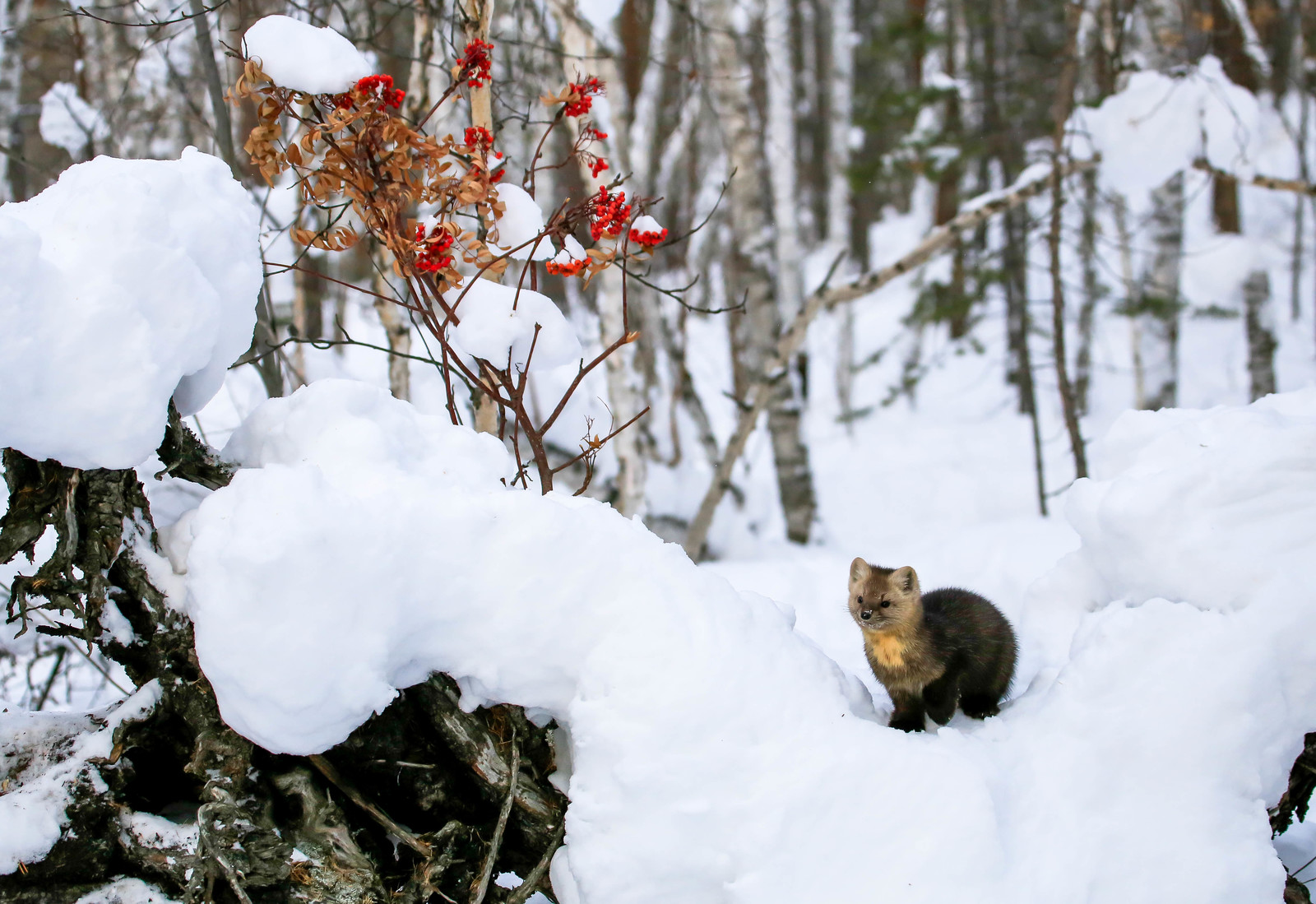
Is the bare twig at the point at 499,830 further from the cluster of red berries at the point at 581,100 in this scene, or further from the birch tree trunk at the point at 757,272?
the birch tree trunk at the point at 757,272

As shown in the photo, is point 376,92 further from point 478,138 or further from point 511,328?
point 511,328

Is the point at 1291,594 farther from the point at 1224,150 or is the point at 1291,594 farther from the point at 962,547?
the point at 1224,150

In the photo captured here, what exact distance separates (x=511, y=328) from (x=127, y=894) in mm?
1649

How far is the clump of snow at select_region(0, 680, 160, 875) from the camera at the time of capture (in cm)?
194

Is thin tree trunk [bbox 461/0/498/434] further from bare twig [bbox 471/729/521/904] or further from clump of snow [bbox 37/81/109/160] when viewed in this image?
clump of snow [bbox 37/81/109/160]

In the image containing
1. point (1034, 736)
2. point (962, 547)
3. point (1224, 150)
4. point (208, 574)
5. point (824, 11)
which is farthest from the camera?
point (824, 11)

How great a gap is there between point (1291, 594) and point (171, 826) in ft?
9.11

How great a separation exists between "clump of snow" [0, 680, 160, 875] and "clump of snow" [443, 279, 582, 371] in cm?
120

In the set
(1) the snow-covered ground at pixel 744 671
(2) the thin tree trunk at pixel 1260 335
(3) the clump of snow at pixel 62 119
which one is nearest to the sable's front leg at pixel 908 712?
(1) the snow-covered ground at pixel 744 671

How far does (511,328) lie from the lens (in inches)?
99.6

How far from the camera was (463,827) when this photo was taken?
2.13 meters

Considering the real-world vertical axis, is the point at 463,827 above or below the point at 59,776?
below

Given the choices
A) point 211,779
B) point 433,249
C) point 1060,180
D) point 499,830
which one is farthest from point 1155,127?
point 211,779

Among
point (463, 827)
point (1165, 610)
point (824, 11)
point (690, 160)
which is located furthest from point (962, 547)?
point (824, 11)
